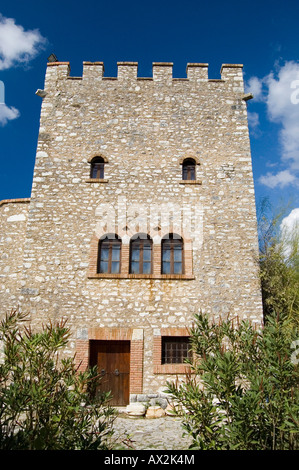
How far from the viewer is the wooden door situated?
788 centimetres

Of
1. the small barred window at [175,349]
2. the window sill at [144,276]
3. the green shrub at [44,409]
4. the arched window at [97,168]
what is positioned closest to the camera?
the green shrub at [44,409]

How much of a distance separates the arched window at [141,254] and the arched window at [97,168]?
2.18m

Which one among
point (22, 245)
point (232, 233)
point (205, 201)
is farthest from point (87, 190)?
point (232, 233)

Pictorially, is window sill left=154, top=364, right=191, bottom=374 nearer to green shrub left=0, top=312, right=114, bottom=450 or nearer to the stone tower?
the stone tower

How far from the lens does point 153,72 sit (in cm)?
1030

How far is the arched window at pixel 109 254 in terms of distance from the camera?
873 centimetres

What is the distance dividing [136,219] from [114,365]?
384 cm

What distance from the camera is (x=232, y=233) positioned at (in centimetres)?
891

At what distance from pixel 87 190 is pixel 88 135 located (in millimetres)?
1788

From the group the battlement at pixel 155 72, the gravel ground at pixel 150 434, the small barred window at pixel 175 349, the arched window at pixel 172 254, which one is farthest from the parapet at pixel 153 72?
the gravel ground at pixel 150 434

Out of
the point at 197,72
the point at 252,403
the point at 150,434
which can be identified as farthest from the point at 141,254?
the point at 197,72

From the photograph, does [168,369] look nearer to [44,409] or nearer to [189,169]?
[44,409]

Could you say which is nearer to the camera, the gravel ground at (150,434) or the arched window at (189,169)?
the gravel ground at (150,434)

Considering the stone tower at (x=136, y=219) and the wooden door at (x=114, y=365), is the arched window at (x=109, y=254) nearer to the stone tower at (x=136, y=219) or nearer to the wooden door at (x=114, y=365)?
the stone tower at (x=136, y=219)
